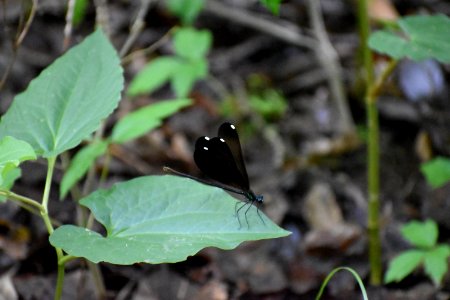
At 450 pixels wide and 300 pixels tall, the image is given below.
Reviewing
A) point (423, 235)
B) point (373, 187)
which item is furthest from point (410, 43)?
point (423, 235)

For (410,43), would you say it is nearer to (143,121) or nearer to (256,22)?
(143,121)

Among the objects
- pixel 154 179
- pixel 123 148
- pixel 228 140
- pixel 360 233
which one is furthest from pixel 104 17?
pixel 360 233

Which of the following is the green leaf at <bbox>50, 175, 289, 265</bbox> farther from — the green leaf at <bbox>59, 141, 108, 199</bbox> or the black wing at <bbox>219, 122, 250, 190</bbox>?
the green leaf at <bbox>59, 141, 108, 199</bbox>

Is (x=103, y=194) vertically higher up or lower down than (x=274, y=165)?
higher up

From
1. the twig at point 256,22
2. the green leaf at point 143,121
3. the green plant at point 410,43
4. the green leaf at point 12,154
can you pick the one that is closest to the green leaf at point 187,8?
the twig at point 256,22

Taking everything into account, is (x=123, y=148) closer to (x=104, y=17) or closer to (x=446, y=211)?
(x=104, y=17)

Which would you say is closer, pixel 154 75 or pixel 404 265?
pixel 404 265

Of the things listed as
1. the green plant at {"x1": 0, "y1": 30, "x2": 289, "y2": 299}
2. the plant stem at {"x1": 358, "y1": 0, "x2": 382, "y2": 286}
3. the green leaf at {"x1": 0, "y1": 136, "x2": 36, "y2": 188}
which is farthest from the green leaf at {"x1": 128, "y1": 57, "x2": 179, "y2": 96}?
the green leaf at {"x1": 0, "y1": 136, "x2": 36, "y2": 188}

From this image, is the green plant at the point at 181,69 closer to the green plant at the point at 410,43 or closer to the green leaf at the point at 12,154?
the green plant at the point at 410,43
